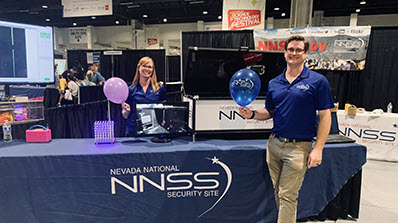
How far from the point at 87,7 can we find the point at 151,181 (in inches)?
213

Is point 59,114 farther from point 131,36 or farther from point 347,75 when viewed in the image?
point 131,36

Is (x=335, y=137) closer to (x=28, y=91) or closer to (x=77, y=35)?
(x=28, y=91)

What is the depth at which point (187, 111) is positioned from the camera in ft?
6.78

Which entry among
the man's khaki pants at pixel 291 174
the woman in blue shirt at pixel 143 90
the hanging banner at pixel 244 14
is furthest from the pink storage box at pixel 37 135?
the hanging banner at pixel 244 14

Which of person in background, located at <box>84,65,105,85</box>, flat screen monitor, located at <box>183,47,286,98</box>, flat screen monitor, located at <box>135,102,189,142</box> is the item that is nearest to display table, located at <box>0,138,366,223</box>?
flat screen monitor, located at <box>135,102,189,142</box>

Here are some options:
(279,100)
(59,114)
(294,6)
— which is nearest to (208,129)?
(279,100)

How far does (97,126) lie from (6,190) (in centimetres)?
78

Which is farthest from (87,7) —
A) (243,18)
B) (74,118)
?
(243,18)

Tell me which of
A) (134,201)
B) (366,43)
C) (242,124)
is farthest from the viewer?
(366,43)

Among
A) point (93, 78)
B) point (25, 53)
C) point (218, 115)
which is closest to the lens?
point (25, 53)

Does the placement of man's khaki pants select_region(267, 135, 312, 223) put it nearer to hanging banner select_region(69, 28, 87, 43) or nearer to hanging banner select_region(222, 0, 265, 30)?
hanging banner select_region(222, 0, 265, 30)

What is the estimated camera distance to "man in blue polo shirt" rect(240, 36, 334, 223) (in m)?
1.53

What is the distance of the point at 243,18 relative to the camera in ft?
16.4

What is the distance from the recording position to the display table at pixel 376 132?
3.91 meters
